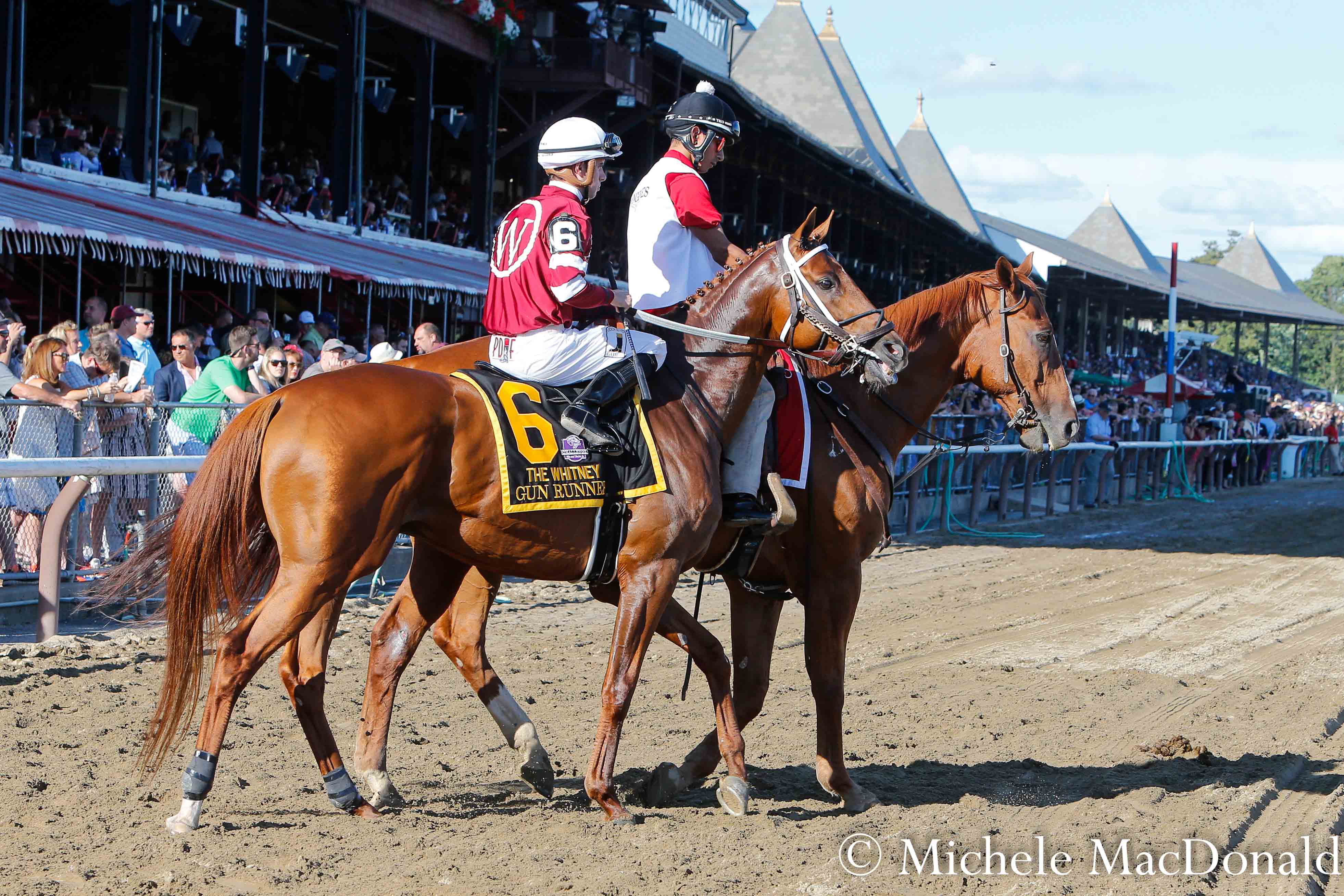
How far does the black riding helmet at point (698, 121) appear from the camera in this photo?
15.9 ft

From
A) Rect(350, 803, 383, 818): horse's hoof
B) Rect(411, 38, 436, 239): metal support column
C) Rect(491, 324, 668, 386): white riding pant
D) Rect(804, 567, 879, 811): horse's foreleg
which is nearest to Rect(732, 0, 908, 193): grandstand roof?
Rect(411, 38, 436, 239): metal support column

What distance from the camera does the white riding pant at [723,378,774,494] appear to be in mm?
4750

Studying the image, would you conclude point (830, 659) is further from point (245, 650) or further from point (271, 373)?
point (271, 373)

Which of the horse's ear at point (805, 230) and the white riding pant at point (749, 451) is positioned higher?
the horse's ear at point (805, 230)

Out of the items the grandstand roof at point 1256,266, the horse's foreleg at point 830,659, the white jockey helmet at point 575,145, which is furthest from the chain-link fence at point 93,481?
the grandstand roof at point 1256,266

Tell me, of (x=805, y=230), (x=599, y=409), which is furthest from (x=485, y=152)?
(x=599, y=409)

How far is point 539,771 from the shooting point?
4574mm

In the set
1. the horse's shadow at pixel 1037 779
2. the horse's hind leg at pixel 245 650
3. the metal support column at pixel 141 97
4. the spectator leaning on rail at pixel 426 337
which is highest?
the metal support column at pixel 141 97

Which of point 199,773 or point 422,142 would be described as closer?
point 199,773

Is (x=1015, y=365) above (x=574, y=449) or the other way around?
above

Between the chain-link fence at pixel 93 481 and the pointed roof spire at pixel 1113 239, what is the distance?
2333 inches

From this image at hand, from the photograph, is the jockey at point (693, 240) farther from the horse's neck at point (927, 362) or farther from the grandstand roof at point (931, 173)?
the grandstand roof at point (931, 173)

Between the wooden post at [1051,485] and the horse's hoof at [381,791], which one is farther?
the wooden post at [1051,485]

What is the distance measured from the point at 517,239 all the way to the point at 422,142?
16.5m
